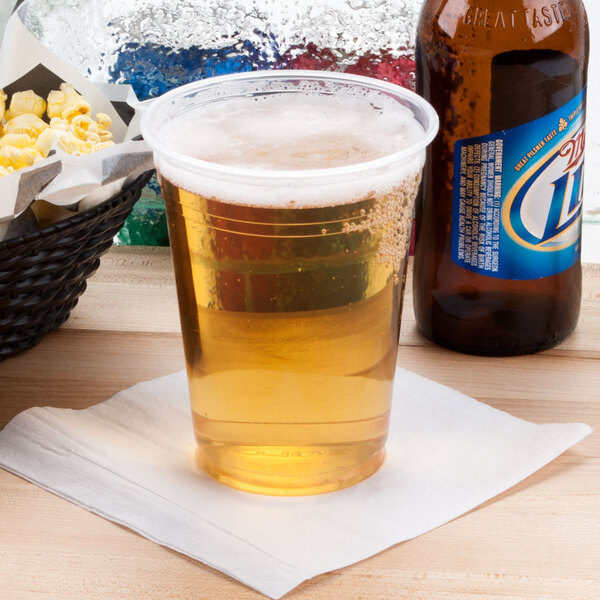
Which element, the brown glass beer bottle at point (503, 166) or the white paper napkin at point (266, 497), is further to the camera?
the brown glass beer bottle at point (503, 166)

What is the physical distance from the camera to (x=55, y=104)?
2.82ft

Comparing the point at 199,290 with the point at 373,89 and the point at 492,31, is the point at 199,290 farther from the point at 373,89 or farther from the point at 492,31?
the point at 492,31

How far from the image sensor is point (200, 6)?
3.30 ft

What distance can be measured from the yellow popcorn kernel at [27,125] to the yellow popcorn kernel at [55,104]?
12mm

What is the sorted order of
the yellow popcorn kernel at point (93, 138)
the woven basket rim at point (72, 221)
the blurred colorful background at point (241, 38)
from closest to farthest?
the woven basket rim at point (72, 221) → the yellow popcorn kernel at point (93, 138) → the blurred colorful background at point (241, 38)

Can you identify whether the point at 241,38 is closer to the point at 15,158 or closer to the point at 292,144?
the point at 15,158

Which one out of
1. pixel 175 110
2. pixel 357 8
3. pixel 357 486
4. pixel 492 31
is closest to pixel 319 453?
pixel 357 486

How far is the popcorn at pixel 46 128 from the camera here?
2.57ft

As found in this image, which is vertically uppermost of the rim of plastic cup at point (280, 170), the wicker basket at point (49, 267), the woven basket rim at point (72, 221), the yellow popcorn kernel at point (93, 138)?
the rim of plastic cup at point (280, 170)

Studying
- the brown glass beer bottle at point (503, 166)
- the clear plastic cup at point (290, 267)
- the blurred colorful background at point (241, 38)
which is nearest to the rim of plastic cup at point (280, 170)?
the clear plastic cup at point (290, 267)

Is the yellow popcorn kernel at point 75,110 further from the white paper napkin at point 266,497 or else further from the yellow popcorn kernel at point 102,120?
the white paper napkin at point 266,497

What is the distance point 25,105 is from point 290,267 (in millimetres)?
405

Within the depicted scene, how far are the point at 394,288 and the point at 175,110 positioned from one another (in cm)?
19

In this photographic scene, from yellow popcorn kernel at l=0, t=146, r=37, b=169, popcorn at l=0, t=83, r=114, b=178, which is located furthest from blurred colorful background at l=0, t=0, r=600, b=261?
yellow popcorn kernel at l=0, t=146, r=37, b=169
